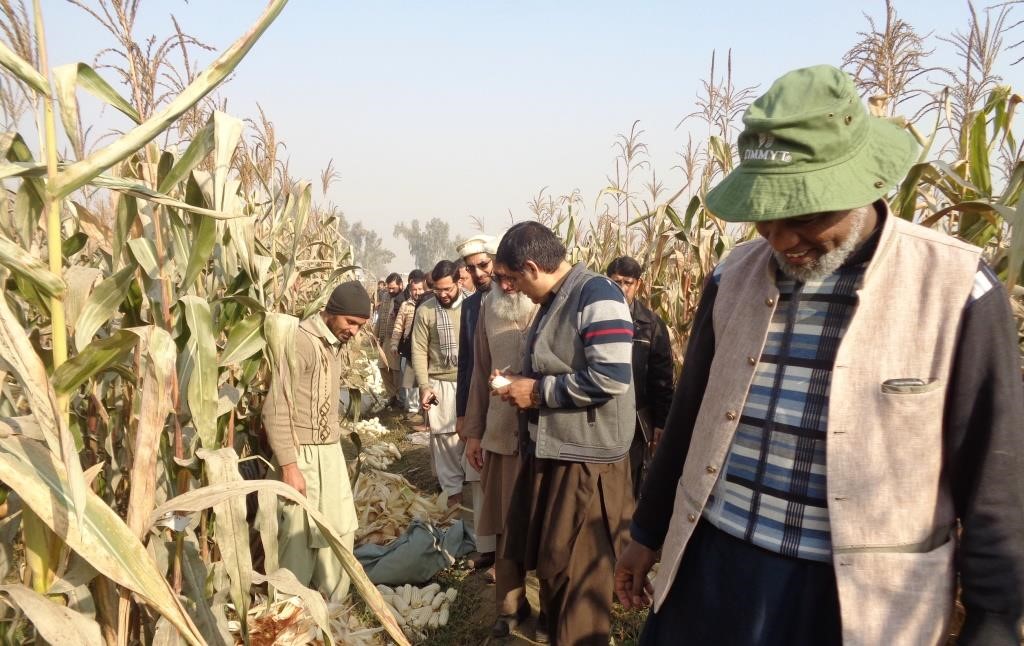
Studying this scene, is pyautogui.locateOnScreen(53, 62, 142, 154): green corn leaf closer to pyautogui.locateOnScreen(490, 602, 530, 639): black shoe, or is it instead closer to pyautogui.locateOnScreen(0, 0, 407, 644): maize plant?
pyautogui.locateOnScreen(0, 0, 407, 644): maize plant

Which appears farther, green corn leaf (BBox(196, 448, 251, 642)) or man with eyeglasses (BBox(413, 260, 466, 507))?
man with eyeglasses (BBox(413, 260, 466, 507))

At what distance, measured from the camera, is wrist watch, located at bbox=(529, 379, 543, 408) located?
2.99 metres

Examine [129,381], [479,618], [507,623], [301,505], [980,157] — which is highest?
[980,157]

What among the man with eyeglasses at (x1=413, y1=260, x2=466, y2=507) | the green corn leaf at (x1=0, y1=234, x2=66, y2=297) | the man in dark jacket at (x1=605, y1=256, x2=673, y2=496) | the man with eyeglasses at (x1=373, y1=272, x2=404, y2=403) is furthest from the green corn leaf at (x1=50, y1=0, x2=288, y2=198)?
the man with eyeglasses at (x1=373, y1=272, x2=404, y2=403)

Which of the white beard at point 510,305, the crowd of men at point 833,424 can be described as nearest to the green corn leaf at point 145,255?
the crowd of men at point 833,424

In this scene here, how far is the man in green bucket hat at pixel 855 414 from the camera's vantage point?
1.29 meters

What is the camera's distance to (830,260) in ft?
4.83

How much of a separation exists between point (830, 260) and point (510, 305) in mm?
2368

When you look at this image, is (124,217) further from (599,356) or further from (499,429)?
(499,429)

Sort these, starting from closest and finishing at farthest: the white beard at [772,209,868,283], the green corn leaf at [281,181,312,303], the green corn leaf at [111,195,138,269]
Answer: the white beard at [772,209,868,283] < the green corn leaf at [111,195,138,269] < the green corn leaf at [281,181,312,303]

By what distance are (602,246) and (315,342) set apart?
10.7ft

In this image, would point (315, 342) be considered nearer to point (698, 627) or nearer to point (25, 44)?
point (25, 44)

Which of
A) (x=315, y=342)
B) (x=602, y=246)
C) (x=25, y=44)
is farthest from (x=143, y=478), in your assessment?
(x=602, y=246)

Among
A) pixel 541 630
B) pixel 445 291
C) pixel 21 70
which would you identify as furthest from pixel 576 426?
pixel 445 291
